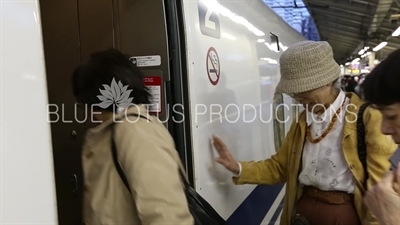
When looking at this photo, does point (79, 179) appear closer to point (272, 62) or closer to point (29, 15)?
point (29, 15)

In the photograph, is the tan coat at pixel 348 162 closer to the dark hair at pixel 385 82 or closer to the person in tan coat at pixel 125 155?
the dark hair at pixel 385 82

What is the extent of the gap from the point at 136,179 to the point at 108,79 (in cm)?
43

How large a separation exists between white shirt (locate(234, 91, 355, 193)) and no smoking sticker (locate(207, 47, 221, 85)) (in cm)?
50

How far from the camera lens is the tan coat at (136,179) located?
135 cm

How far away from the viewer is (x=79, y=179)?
7.89 feet

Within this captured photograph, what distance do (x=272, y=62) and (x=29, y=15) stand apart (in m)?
2.84

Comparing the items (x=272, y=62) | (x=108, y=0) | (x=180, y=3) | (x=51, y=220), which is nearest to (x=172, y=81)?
(x=180, y=3)

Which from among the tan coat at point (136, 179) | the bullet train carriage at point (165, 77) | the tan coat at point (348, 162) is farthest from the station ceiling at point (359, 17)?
the tan coat at point (136, 179)

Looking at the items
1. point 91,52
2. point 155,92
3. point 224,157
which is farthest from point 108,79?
point 224,157

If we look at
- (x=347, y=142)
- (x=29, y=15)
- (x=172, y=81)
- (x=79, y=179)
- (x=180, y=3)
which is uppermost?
(x=180, y=3)

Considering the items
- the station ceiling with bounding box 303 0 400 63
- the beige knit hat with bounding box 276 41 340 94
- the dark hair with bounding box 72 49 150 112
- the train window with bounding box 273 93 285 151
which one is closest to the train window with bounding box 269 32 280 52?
the train window with bounding box 273 93 285 151

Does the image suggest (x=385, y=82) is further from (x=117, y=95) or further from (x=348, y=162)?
(x=117, y=95)

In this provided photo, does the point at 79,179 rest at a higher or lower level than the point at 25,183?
lower

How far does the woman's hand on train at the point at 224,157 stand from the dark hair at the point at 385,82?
0.93m
